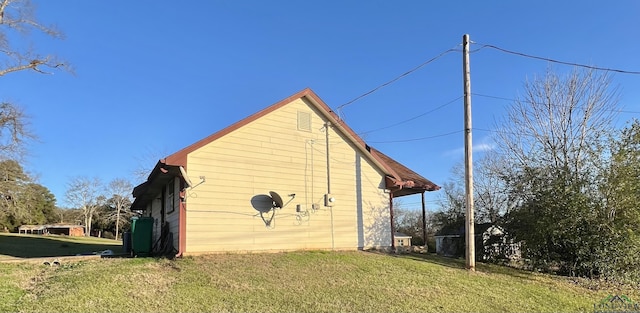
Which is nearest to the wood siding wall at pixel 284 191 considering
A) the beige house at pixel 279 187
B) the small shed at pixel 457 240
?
the beige house at pixel 279 187

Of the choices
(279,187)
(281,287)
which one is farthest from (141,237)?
(281,287)

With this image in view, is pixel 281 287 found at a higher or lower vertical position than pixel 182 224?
lower

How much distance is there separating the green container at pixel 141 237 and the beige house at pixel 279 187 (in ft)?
1.59

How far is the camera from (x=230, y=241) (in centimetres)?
1210

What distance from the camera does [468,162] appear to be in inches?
452

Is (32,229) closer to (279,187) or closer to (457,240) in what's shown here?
(279,187)

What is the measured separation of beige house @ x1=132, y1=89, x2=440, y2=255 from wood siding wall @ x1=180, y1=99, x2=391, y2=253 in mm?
29

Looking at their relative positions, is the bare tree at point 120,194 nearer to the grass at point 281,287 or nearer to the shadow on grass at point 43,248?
the shadow on grass at point 43,248

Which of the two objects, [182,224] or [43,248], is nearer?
[182,224]

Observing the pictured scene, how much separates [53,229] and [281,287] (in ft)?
205

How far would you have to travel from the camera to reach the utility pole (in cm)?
1133

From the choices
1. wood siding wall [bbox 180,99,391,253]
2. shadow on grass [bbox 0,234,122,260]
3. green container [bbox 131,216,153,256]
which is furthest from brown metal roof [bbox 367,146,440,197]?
shadow on grass [bbox 0,234,122,260]

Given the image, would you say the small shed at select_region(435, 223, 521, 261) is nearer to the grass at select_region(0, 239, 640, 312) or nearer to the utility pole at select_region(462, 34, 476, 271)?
the grass at select_region(0, 239, 640, 312)

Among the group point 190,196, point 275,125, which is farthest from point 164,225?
point 275,125
